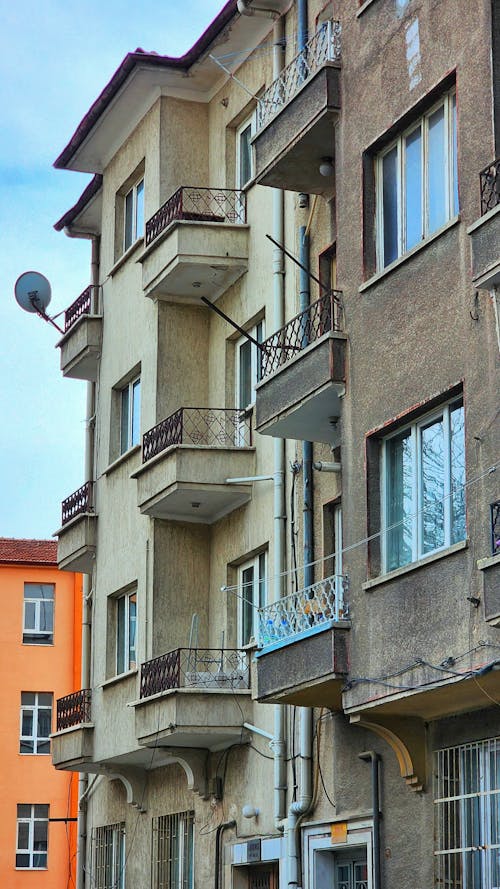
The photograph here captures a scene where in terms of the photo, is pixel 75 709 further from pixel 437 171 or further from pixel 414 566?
pixel 437 171

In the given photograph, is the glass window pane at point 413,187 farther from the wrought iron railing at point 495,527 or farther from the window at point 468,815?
the window at point 468,815

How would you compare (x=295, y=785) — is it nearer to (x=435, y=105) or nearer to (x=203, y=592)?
(x=203, y=592)

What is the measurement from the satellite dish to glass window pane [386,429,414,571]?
14616 mm

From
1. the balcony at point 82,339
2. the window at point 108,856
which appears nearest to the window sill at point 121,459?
the balcony at point 82,339

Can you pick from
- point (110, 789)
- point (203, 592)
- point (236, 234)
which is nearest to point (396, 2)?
point (236, 234)

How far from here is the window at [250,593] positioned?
22516mm

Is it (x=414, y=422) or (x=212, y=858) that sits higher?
(x=414, y=422)

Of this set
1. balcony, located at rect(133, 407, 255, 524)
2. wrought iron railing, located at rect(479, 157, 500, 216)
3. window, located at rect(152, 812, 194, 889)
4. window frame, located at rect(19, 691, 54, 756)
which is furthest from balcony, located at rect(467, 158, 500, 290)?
window frame, located at rect(19, 691, 54, 756)

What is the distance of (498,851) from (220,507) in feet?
29.7

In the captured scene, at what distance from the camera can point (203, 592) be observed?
2422 cm

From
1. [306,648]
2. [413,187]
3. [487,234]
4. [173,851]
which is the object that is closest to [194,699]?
[173,851]

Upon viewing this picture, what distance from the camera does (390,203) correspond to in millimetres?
17578

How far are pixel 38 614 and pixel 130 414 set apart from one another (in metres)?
27.0

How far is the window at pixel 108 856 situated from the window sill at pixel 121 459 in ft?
19.0
